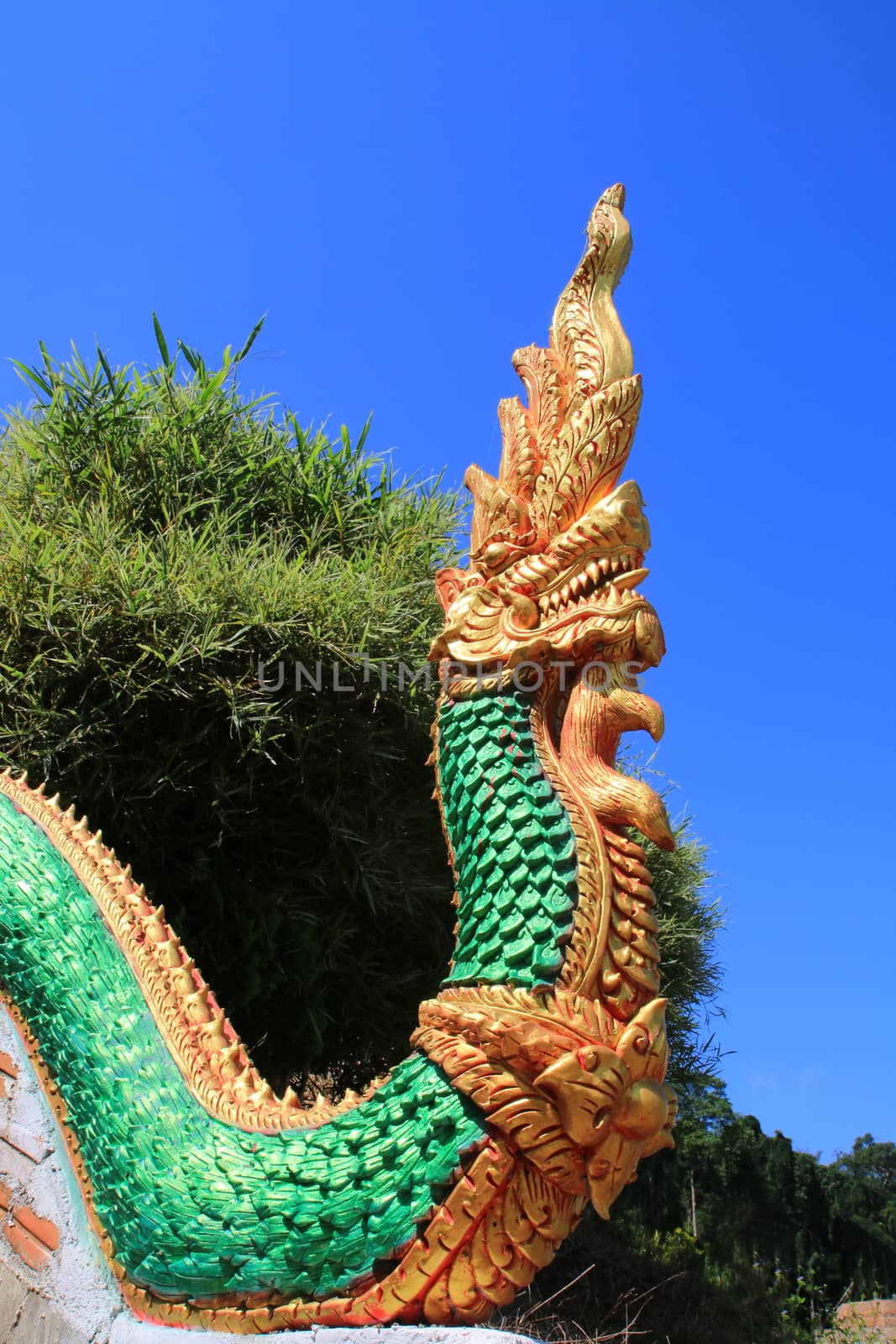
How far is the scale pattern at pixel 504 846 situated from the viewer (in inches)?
75.4

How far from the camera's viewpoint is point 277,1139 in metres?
2.08

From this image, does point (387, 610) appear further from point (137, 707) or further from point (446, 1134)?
point (446, 1134)

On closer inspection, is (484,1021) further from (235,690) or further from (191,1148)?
(235,690)

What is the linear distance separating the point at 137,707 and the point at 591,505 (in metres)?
2.52

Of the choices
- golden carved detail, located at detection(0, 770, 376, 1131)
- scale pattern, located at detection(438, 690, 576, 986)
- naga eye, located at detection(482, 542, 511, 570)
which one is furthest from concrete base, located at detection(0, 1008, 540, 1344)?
naga eye, located at detection(482, 542, 511, 570)

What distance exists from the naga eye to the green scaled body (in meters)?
0.28

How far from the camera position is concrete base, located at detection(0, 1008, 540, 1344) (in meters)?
2.27

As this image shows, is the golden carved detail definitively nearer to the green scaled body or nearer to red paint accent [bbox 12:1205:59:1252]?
the green scaled body

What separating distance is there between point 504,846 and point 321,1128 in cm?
60

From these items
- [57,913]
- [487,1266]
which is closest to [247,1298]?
[487,1266]

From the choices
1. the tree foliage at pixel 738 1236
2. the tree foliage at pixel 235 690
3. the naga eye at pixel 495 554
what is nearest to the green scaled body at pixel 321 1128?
the naga eye at pixel 495 554

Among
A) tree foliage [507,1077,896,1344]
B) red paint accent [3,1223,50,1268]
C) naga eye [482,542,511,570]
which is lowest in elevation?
red paint accent [3,1223,50,1268]

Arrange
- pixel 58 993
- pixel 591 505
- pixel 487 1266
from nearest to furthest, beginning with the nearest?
pixel 487 1266
pixel 591 505
pixel 58 993

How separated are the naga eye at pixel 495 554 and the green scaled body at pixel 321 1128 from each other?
281 mm
